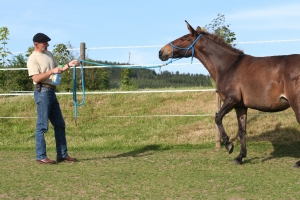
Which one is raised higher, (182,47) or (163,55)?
(182,47)

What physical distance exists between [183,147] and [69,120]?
354 cm

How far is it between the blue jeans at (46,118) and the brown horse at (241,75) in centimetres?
194

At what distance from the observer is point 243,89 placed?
7.15 m

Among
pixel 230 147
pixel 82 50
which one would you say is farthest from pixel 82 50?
pixel 230 147

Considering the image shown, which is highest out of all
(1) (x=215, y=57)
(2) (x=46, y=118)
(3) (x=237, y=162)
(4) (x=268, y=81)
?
(1) (x=215, y=57)

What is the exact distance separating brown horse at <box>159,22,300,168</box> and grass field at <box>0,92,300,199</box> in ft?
2.86

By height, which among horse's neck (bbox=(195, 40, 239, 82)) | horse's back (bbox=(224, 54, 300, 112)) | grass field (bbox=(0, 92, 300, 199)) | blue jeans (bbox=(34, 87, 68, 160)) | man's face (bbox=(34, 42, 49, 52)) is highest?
man's face (bbox=(34, 42, 49, 52))

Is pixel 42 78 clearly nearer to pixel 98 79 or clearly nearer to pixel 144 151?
pixel 144 151

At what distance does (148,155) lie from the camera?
8.46 metres

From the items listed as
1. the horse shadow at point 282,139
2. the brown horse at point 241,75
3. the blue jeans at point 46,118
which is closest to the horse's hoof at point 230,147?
the brown horse at point 241,75

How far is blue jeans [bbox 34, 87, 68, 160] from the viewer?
23.6 feet

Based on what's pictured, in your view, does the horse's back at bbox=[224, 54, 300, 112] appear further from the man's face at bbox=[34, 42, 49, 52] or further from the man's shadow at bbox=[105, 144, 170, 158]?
the man's face at bbox=[34, 42, 49, 52]

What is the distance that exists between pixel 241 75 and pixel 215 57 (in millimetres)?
666

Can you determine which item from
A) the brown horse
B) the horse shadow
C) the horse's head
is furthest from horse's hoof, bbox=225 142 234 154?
the horse's head
